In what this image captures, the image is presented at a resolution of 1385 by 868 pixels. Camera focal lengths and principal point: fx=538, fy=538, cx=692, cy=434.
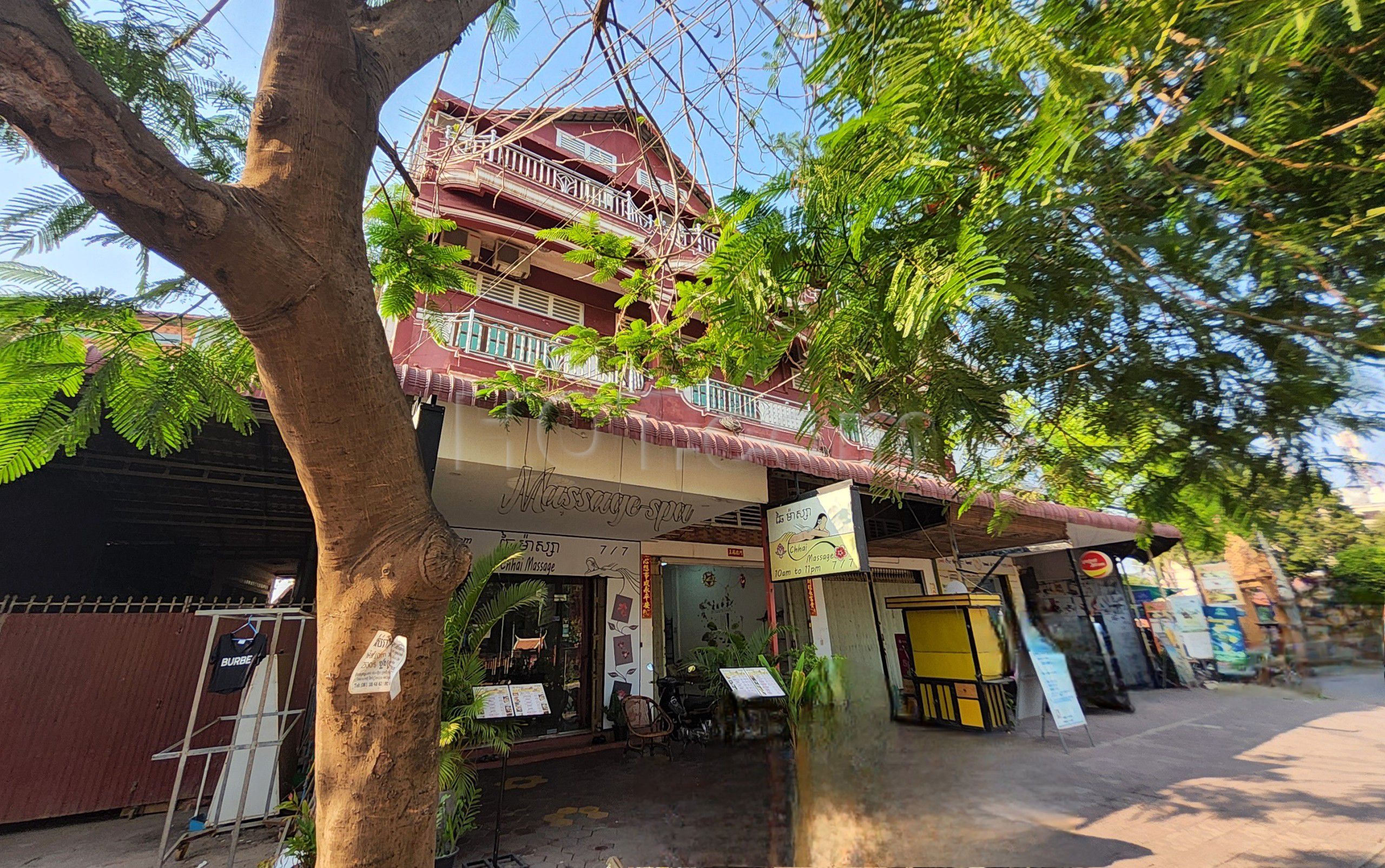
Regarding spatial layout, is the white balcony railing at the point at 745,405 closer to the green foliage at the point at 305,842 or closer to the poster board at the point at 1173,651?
the green foliage at the point at 305,842

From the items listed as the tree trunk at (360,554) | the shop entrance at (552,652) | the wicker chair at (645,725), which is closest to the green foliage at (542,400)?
the tree trunk at (360,554)

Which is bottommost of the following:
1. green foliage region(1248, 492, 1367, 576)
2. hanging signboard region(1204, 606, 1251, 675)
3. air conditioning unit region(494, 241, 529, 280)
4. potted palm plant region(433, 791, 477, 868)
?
potted palm plant region(433, 791, 477, 868)

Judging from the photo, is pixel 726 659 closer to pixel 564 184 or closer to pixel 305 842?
pixel 305 842

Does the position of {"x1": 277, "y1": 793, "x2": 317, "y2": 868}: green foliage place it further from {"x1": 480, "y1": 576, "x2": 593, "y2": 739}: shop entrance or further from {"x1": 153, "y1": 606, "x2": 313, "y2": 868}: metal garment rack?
{"x1": 480, "y1": 576, "x2": 593, "y2": 739}: shop entrance

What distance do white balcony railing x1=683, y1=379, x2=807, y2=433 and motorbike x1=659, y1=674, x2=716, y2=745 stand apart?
437 centimetres

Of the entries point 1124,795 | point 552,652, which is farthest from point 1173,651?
point 552,652

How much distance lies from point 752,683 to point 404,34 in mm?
5931

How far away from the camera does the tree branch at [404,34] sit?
66.2 inches

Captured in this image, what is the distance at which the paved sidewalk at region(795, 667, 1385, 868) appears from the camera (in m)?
3.64

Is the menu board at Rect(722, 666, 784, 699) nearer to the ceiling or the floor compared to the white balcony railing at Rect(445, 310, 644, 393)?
nearer to the floor

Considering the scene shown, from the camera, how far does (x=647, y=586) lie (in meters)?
9.11

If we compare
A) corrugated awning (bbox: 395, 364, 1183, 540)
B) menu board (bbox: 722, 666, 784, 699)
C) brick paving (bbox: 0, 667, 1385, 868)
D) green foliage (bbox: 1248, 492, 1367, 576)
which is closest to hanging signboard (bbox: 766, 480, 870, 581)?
corrugated awning (bbox: 395, 364, 1183, 540)

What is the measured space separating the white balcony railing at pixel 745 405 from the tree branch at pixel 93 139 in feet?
24.7

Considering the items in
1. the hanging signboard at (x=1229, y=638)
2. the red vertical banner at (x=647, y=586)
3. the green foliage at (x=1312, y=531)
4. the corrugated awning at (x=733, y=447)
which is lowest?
the hanging signboard at (x=1229, y=638)
